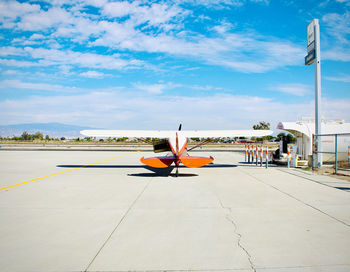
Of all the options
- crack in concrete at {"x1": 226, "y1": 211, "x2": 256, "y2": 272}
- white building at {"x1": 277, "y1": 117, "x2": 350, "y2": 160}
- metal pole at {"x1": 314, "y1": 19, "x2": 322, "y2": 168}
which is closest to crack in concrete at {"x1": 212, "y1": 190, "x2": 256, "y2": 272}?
crack in concrete at {"x1": 226, "y1": 211, "x2": 256, "y2": 272}

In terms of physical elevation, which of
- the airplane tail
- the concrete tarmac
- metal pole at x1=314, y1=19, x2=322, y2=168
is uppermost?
metal pole at x1=314, y1=19, x2=322, y2=168

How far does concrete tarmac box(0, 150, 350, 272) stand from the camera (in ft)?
11.6

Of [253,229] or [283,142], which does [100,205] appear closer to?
[253,229]

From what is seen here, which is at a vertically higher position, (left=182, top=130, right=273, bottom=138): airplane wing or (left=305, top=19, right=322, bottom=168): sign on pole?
(left=305, top=19, right=322, bottom=168): sign on pole

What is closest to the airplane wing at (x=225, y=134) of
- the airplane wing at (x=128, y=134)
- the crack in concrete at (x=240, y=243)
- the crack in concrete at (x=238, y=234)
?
the airplane wing at (x=128, y=134)

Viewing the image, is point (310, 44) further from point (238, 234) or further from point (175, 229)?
point (175, 229)

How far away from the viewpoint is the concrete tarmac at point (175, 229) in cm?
354

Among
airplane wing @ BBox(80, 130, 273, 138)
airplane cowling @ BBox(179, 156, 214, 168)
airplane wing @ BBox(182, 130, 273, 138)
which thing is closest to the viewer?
airplane cowling @ BBox(179, 156, 214, 168)

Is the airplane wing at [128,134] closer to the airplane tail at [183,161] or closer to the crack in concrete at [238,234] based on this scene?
the airplane tail at [183,161]

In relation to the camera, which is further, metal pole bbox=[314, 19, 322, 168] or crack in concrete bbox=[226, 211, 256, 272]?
metal pole bbox=[314, 19, 322, 168]

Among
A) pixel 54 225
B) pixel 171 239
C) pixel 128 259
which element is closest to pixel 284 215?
pixel 171 239

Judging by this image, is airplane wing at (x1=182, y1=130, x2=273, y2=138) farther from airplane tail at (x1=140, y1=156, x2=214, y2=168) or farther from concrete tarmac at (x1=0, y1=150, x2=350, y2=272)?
concrete tarmac at (x1=0, y1=150, x2=350, y2=272)

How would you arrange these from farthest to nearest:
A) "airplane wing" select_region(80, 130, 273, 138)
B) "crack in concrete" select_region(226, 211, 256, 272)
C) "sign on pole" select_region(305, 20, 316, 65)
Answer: "airplane wing" select_region(80, 130, 273, 138) → "sign on pole" select_region(305, 20, 316, 65) → "crack in concrete" select_region(226, 211, 256, 272)

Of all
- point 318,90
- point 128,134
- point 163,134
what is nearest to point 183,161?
point 163,134
